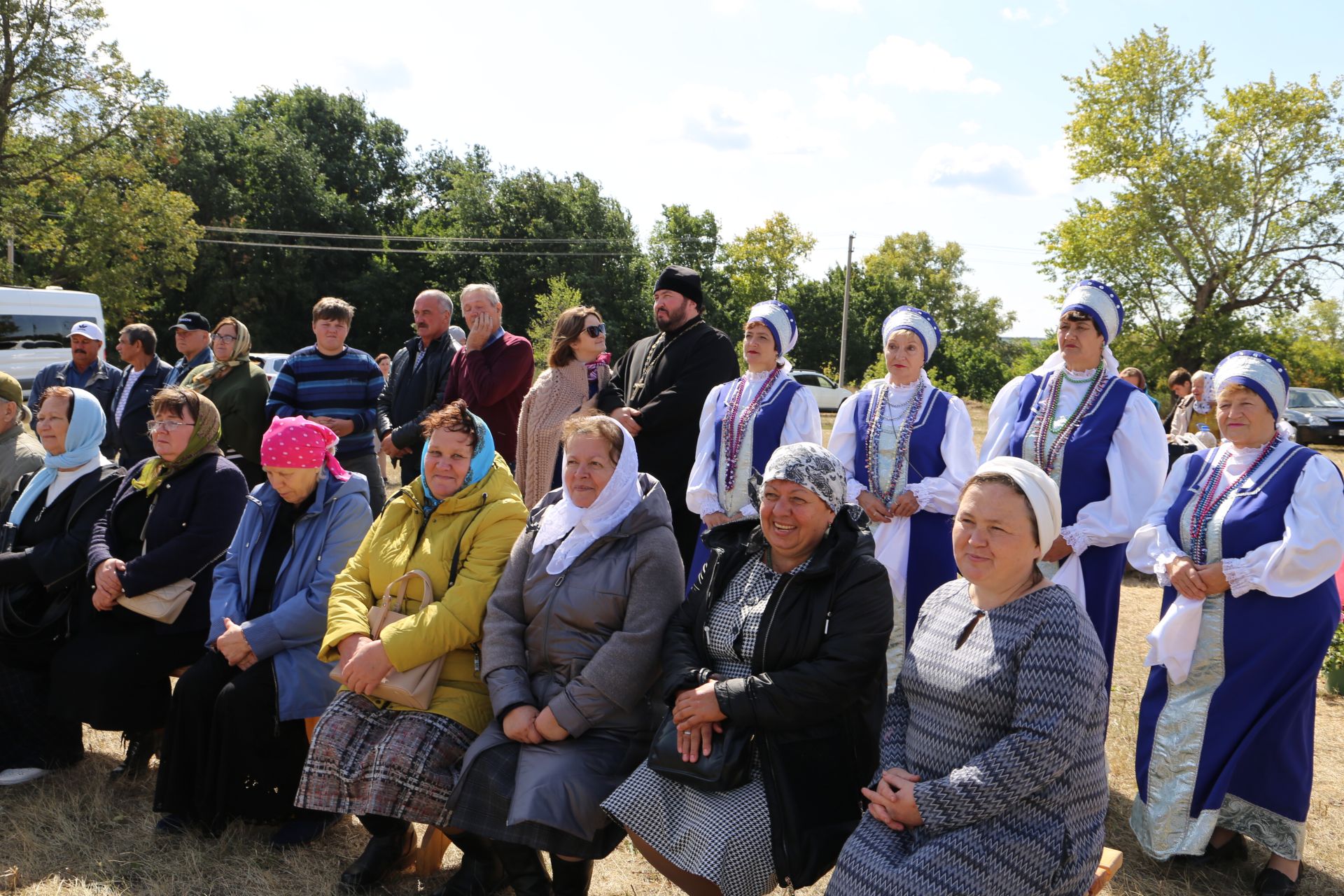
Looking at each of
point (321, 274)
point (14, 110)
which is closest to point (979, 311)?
point (321, 274)

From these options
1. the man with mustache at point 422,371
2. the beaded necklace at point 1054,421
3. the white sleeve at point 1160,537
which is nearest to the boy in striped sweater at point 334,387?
the man with mustache at point 422,371

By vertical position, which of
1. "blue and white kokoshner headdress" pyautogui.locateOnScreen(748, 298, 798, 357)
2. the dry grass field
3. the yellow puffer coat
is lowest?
the dry grass field

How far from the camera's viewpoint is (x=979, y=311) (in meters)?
61.1

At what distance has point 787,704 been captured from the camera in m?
2.74

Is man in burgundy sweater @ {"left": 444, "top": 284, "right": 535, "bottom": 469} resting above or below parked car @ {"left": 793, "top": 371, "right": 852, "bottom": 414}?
above

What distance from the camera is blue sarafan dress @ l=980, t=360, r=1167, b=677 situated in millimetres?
3852

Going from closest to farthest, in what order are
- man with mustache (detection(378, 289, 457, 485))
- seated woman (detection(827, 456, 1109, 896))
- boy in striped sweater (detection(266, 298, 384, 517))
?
1. seated woman (detection(827, 456, 1109, 896))
2. boy in striped sweater (detection(266, 298, 384, 517))
3. man with mustache (detection(378, 289, 457, 485))

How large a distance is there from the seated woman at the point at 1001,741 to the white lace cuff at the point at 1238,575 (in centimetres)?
125

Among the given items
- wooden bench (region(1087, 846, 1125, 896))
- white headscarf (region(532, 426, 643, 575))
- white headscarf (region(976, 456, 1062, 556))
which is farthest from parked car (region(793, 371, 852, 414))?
A: white headscarf (region(976, 456, 1062, 556))

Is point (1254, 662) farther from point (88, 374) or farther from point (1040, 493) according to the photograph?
point (88, 374)

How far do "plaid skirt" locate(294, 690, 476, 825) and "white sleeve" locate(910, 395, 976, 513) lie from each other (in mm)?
2192

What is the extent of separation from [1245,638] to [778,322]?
2.40m

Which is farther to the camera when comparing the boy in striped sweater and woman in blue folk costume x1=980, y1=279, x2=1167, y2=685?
the boy in striped sweater

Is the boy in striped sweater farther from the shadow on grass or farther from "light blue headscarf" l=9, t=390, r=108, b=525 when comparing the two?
the shadow on grass
